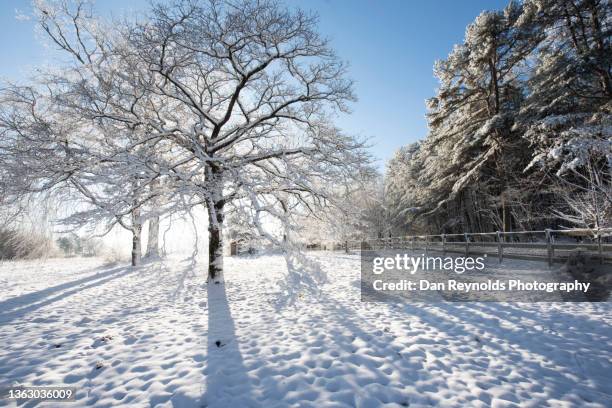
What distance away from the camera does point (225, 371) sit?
3.60 metres

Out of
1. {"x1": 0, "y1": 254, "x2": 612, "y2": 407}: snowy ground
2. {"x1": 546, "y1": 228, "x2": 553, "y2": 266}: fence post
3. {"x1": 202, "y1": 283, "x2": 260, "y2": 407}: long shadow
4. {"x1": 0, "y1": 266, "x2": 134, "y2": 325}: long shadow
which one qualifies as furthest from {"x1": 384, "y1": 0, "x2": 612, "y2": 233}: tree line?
{"x1": 0, "y1": 266, "x2": 134, "y2": 325}: long shadow

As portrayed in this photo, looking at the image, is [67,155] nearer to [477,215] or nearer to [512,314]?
[512,314]

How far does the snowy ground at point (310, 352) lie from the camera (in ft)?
10.2

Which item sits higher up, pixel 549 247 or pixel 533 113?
pixel 533 113

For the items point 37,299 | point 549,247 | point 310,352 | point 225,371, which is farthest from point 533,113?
point 37,299

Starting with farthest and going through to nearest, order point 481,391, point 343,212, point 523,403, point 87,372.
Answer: point 343,212, point 87,372, point 481,391, point 523,403

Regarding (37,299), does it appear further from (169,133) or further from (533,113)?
(533,113)

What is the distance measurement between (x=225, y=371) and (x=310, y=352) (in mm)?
1272

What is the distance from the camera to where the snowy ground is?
A: 3.10 metres

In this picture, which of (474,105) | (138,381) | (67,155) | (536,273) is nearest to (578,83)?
(474,105)

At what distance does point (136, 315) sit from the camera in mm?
6125

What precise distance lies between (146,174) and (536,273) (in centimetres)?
1225

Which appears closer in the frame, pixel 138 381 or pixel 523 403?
pixel 523 403

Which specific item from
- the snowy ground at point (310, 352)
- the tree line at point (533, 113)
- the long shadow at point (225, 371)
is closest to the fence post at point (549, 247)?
the tree line at point (533, 113)
